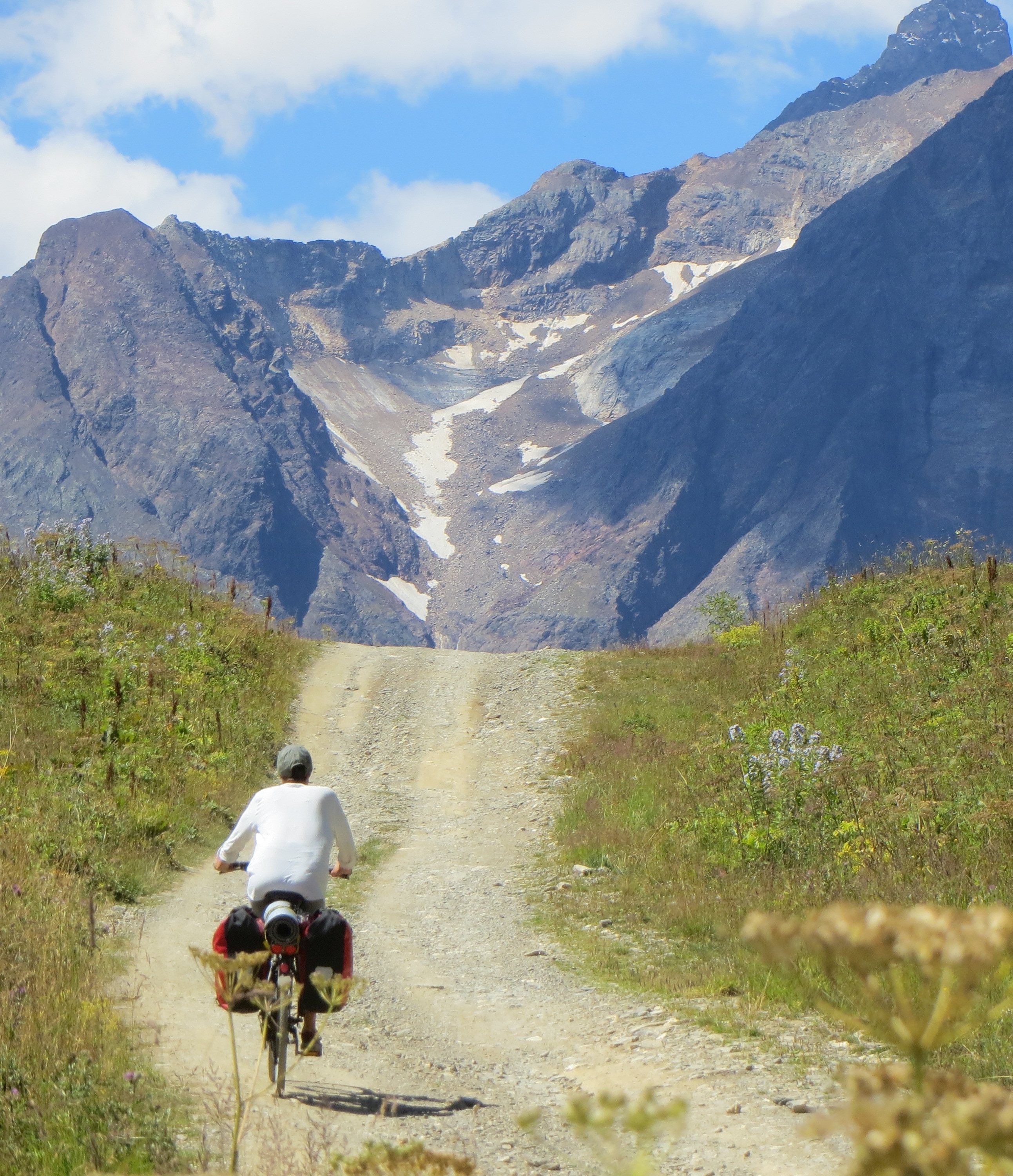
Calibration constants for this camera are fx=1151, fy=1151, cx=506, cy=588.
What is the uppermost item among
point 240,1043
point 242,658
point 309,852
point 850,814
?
point 242,658

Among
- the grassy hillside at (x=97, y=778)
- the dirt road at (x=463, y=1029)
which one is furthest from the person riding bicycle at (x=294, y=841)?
the grassy hillside at (x=97, y=778)

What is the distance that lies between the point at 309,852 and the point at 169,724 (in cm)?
1085

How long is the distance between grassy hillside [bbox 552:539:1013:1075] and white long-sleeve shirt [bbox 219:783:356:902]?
3.25m

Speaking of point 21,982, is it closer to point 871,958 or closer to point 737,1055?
point 737,1055

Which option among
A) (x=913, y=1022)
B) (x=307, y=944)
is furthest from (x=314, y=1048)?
(x=913, y=1022)

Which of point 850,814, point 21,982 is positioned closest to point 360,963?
point 21,982

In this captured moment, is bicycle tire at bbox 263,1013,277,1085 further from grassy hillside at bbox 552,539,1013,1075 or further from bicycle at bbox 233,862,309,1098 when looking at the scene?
grassy hillside at bbox 552,539,1013,1075

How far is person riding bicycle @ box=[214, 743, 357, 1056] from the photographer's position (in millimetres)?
6168

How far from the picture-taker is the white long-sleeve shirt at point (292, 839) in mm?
6172

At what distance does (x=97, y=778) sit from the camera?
1348 cm

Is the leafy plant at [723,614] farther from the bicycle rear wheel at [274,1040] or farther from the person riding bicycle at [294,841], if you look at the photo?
the bicycle rear wheel at [274,1040]

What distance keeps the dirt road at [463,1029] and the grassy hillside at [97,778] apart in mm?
520

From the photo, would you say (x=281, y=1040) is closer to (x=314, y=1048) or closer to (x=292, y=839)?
(x=314, y=1048)

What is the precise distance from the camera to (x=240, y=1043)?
6.96 meters
